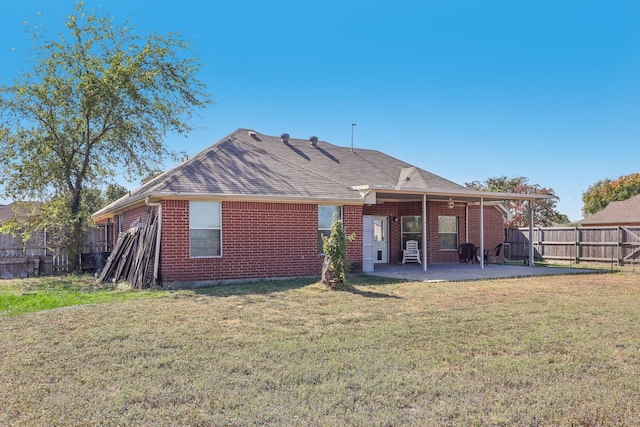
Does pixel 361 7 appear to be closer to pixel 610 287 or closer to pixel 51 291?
pixel 610 287

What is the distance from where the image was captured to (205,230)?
1261 cm

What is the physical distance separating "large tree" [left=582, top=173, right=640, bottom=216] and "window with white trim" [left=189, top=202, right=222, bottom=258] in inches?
1806

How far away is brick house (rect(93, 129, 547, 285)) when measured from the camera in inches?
485

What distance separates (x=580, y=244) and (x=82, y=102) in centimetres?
2110

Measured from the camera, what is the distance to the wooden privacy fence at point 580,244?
63.5 feet

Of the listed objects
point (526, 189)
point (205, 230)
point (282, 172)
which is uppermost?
point (526, 189)

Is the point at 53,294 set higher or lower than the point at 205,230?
lower

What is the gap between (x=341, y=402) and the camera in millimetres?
4055

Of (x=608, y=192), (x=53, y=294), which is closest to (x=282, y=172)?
(x=53, y=294)

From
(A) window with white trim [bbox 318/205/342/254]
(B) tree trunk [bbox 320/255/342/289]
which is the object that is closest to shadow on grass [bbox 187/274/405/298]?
(B) tree trunk [bbox 320/255/342/289]

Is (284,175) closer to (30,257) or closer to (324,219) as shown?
(324,219)

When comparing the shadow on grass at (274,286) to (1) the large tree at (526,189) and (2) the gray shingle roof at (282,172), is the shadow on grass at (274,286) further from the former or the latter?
(1) the large tree at (526,189)

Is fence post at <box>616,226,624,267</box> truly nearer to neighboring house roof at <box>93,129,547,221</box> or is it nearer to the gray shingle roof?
neighboring house roof at <box>93,129,547,221</box>

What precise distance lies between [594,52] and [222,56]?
1298 centimetres
